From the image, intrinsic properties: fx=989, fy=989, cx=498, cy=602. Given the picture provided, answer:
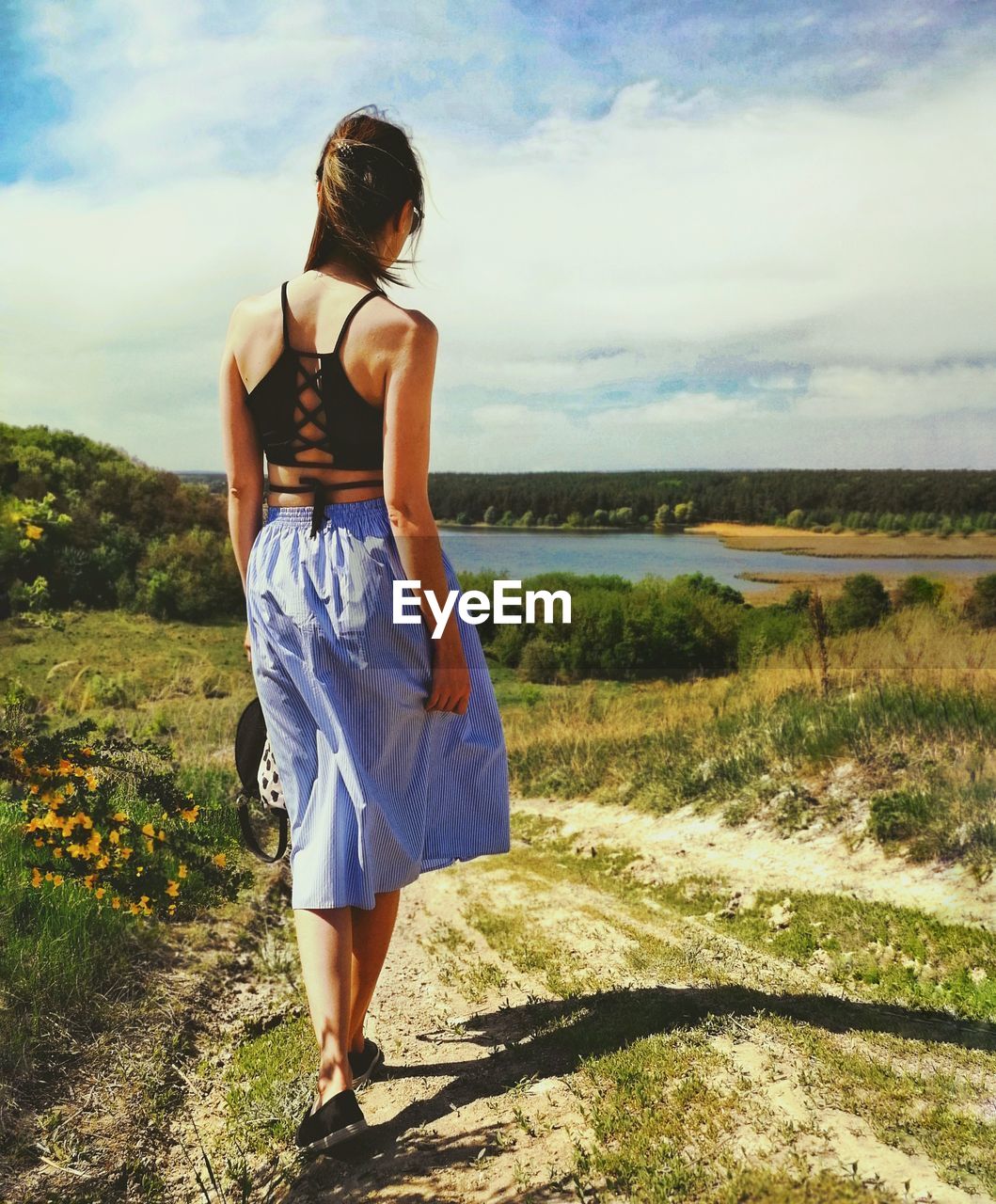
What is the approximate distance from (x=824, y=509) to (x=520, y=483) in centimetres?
417

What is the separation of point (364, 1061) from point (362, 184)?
1942 millimetres

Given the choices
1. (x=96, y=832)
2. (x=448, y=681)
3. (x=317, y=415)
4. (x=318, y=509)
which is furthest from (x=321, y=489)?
(x=96, y=832)

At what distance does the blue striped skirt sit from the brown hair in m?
0.53

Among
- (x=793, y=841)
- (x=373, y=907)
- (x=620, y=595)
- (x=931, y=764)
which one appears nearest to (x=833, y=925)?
(x=793, y=841)

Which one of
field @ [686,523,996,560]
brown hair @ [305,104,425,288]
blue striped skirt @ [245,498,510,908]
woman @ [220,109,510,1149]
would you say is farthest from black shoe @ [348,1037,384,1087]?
field @ [686,523,996,560]

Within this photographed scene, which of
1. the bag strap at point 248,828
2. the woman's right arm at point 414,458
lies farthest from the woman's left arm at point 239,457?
the bag strap at point 248,828

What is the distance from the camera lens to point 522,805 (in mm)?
6602

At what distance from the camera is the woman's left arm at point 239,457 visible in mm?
2084

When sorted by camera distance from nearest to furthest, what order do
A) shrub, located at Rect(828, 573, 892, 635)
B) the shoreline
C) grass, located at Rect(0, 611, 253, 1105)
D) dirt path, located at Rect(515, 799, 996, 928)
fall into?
grass, located at Rect(0, 611, 253, 1105) < dirt path, located at Rect(515, 799, 996, 928) < shrub, located at Rect(828, 573, 892, 635) < the shoreline

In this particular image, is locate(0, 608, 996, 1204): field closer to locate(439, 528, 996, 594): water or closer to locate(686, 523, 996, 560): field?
locate(439, 528, 996, 594): water

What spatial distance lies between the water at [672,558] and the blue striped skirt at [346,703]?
20.9ft

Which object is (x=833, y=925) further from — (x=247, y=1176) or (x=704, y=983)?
(x=247, y=1176)

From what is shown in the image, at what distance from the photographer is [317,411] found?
196 cm

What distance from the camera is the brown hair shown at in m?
1.97
